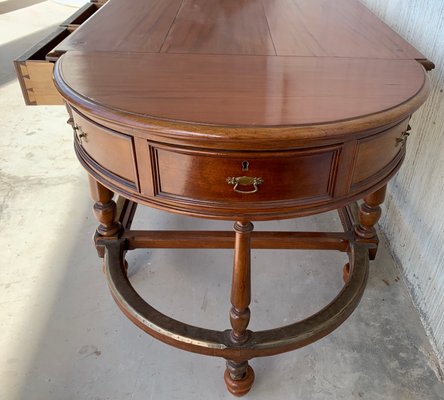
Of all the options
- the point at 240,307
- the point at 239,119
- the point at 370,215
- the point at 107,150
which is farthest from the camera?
the point at 370,215

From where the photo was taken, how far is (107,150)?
1.99 feet

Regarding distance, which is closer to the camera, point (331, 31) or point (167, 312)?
point (331, 31)

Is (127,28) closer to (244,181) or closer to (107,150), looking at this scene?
(107,150)

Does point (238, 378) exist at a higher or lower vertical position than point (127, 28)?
lower

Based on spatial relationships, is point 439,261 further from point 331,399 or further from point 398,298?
point 331,399

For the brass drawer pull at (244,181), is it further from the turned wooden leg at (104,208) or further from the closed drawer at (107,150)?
the turned wooden leg at (104,208)

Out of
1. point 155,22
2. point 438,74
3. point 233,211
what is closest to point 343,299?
point 233,211

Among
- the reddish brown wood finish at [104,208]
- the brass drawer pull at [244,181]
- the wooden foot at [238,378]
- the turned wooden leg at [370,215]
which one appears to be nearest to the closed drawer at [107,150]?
the brass drawer pull at [244,181]

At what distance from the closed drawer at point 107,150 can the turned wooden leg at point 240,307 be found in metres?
0.19

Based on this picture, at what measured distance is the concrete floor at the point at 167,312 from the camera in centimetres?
84

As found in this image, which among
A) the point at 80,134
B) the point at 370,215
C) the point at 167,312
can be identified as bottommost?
the point at 167,312

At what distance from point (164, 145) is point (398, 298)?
762 mm

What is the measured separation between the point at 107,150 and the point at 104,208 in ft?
1.26

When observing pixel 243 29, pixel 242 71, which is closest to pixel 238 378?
pixel 242 71
